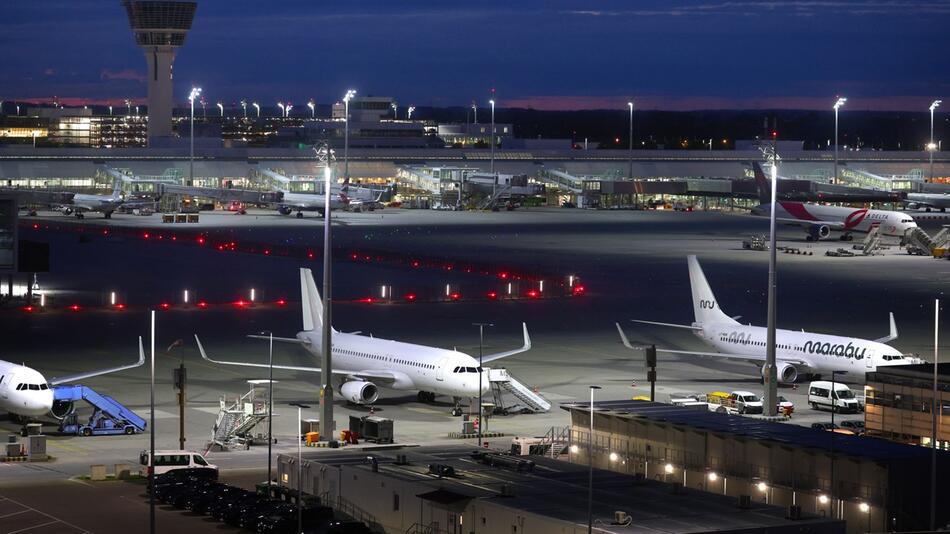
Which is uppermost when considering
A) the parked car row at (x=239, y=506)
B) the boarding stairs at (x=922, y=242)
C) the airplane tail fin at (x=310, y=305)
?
the boarding stairs at (x=922, y=242)

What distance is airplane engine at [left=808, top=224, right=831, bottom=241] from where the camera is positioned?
560ft

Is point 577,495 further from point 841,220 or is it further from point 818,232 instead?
point 818,232

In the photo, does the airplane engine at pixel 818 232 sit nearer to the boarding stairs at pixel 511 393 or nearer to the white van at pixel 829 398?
the white van at pixel 829 398

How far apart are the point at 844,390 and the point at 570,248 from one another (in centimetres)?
8824

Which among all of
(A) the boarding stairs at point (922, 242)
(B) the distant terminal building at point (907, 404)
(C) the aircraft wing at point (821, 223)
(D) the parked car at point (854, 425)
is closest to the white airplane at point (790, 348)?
(D) the parked car at point (854, 425)

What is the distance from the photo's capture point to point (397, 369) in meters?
70.8

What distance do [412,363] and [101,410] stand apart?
44.5 ft

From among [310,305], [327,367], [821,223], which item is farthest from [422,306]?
[821,223]

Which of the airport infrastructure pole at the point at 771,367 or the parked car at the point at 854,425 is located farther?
the airport infrastructure pole at the point at 771,367

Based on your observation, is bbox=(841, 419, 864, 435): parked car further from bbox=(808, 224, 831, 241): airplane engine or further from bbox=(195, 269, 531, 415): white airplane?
bbox=(808, 224, 831, 241): airplane engine

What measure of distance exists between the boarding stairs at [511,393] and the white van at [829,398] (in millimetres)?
11558

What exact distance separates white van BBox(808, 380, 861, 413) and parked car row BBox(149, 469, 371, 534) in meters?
28.0

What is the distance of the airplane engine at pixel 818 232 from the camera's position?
171 m

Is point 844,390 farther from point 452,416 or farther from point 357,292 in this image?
point 357,292
